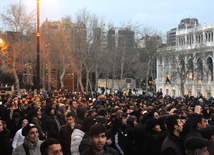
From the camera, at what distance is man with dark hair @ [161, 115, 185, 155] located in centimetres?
428

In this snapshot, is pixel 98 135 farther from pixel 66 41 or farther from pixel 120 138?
pixel 66 41

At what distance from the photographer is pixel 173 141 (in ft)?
14.7

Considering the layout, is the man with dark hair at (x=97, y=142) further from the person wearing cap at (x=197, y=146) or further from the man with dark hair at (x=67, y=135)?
the man with dark hair at (x=67, y=135)

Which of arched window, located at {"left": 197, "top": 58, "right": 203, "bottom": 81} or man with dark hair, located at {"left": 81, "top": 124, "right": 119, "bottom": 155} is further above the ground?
arched window, located at {"left": 197, "top": 58, "right": 203, "bottom": 81}

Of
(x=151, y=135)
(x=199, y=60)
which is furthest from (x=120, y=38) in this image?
(x=151, y=135)

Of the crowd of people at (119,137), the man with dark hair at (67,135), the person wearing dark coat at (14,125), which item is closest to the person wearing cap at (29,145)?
the crowd of people at (119,137)

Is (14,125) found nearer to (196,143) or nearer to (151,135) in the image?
(151,135)

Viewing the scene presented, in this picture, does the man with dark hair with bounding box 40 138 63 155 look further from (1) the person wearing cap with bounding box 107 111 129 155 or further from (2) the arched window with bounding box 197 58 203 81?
(2) the arched window with bounding box 197 58 203 81

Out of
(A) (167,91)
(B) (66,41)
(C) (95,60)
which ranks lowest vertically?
(A) (167,91)

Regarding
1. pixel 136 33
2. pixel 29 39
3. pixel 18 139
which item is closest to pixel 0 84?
pixel 29 39

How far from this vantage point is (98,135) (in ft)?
12.5

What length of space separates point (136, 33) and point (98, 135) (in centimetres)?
4021

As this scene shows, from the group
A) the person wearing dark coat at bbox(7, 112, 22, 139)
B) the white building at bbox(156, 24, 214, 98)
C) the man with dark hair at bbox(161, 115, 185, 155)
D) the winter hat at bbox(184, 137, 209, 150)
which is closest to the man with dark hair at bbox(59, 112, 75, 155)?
the man with dark hair at bbox(161, 115, 185, 155)

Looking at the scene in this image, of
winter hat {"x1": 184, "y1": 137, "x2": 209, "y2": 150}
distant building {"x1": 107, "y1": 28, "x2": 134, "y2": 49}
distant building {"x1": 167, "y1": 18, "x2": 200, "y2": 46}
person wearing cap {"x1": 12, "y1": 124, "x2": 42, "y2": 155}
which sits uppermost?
distant building {"x1": 167, "y1": 18, "x2": 200, "y2": 46}
